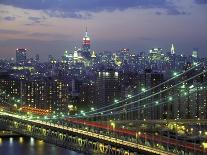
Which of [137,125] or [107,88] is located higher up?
[107,88]

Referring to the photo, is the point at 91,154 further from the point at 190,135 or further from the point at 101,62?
the point at 101,62

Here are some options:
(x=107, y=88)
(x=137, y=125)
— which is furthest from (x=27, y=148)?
(x=107, y=88)

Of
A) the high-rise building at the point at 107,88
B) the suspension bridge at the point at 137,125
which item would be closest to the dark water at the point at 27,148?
the suspension bridge at the point at 137,125

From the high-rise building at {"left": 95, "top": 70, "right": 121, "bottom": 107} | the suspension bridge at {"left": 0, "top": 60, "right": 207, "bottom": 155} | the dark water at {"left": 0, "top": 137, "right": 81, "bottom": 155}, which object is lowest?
the dark water at {"left": 0, "top": 137, "right": 81, "bottom": 155}

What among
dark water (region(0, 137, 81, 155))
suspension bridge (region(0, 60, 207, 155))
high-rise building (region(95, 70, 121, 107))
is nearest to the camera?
suspension bridge (region(0, 60, 207, 155))

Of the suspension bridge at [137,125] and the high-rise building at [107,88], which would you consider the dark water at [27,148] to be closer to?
the suspension bridge at [137,125]

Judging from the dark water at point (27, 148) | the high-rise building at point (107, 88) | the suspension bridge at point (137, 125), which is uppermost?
the high-rise building at point (107, 88)

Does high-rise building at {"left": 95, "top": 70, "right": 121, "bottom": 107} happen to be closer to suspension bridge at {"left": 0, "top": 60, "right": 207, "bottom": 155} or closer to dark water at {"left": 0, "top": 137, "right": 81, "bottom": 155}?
suspension bridge at {"left": 0, "top": 60, "right": 207, "bottom": 155}

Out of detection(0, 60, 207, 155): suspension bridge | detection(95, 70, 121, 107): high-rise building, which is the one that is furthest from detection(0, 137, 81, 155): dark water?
detection(95, 70, 121, 107): high-rise building

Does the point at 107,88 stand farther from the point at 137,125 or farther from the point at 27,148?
the point at 27,148
